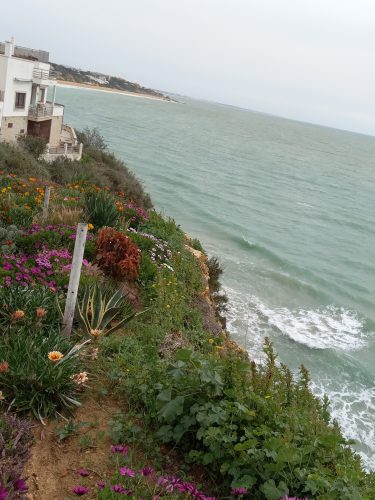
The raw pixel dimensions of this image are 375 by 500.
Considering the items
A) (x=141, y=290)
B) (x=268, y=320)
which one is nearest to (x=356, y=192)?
(x=268, y=320)

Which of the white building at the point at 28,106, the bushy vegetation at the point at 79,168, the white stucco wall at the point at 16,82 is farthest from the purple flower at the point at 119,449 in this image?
the white stucco wall at the point at 16,82

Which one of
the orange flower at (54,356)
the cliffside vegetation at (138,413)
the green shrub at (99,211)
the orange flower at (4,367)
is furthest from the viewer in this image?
the green shrub at (99,211)

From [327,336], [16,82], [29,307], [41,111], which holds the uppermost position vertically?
[16,82]

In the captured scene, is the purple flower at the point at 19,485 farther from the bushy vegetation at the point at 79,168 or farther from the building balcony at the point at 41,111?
the building balcony at the point at 41,111

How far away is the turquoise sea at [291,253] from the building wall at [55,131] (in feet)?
23.5

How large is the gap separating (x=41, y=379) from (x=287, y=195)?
39398 mm

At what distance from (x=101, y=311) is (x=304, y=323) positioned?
1147cm

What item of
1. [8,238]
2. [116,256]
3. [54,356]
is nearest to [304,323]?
[116,256]

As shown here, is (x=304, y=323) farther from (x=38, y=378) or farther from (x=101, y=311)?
(x=38, y=378)

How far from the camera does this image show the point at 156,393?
14.6ft

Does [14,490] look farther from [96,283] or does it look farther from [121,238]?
[121,238]

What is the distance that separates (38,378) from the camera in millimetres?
4312

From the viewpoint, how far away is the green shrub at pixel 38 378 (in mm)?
4277

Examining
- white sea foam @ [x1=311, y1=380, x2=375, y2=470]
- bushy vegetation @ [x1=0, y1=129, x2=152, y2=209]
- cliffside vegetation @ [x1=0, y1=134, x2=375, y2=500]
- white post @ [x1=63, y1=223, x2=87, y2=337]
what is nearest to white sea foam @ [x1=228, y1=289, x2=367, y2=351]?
white sea foam @ [x1=311, y1=380, x2=375, y2=470]
